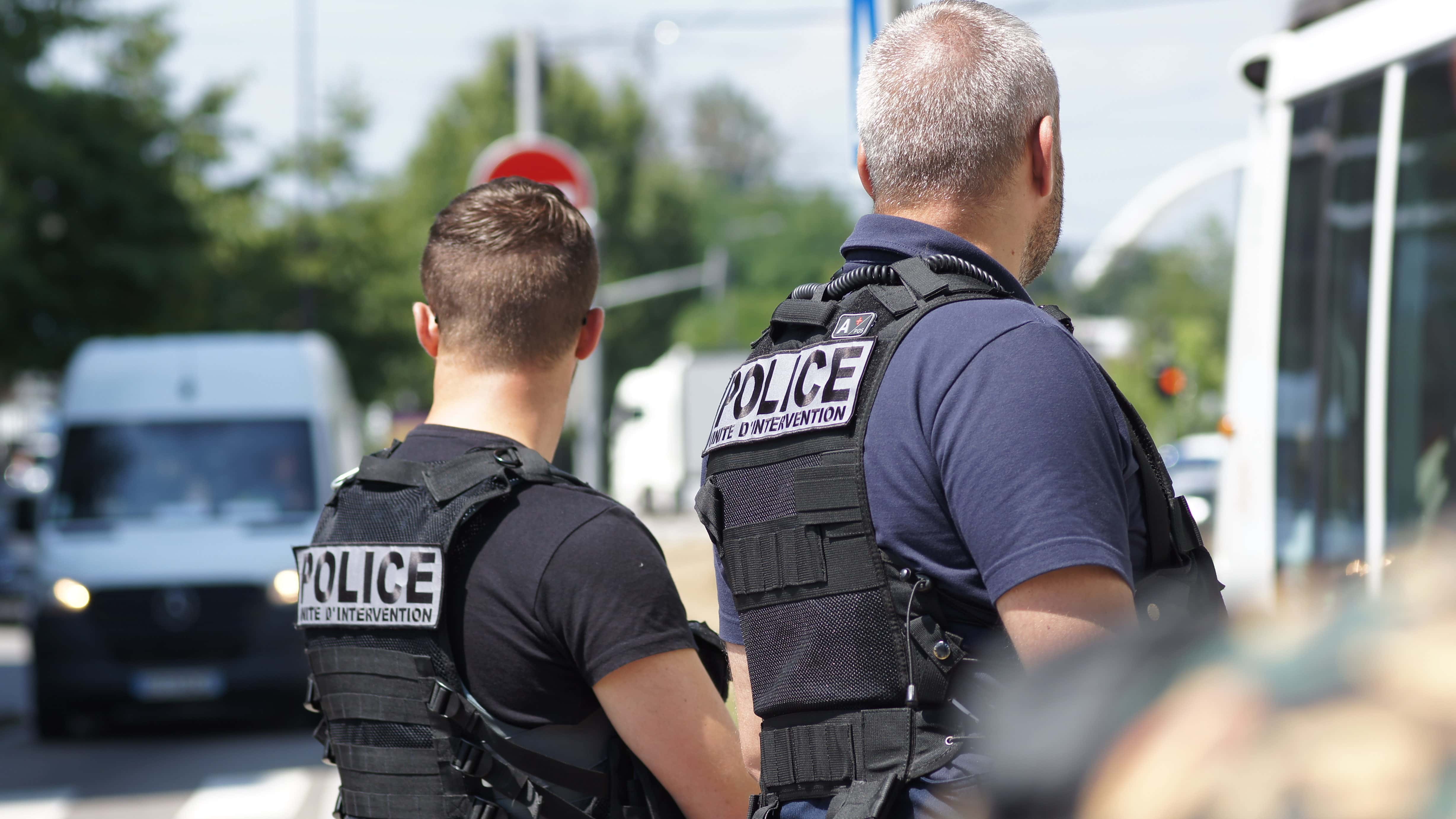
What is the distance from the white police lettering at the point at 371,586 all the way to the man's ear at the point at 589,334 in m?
0.48

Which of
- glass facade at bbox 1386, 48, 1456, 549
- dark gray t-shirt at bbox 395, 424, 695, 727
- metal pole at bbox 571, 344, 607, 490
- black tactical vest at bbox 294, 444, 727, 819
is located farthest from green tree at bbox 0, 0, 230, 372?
dark gray t-shirt at bbox 395, 424, 695, 727

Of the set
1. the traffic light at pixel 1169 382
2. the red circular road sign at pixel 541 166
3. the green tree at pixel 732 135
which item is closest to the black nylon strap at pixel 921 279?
the red circular road sign at pixel 541 166

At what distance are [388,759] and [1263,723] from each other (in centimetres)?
182

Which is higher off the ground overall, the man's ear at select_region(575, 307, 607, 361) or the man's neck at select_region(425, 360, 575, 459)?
the man's ear at select_region(575, 307, 607, 361)

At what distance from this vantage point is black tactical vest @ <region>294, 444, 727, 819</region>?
229cm

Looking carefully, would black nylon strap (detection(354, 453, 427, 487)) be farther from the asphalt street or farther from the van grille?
the van grille

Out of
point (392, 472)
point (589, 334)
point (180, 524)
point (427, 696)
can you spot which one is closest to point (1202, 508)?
point (180, 524)

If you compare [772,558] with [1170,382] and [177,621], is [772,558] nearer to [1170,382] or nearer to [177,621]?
[177,621]

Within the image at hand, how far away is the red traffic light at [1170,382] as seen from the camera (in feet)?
66.4

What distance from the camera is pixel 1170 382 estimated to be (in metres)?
20.4

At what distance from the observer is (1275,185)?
5.91m

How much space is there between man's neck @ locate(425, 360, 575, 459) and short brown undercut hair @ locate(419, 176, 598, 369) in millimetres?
23

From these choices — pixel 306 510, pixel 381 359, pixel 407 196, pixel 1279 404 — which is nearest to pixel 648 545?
pixel 1279 404

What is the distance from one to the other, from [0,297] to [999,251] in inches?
807
